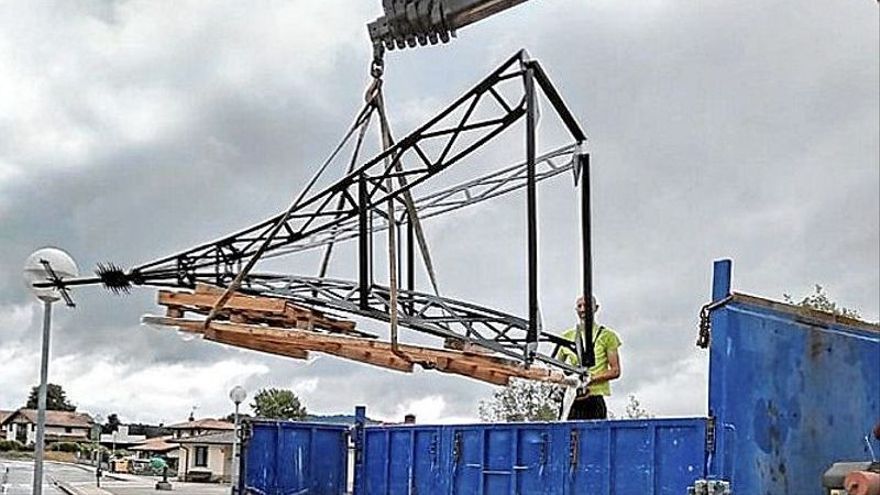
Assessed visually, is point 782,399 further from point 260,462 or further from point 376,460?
point 260,462

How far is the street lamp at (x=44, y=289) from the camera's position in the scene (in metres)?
6.24

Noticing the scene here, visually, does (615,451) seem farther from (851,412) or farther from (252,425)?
(252,425)

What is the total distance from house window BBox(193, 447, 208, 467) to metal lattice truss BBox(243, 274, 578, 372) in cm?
4746

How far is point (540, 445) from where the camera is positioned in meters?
6.01

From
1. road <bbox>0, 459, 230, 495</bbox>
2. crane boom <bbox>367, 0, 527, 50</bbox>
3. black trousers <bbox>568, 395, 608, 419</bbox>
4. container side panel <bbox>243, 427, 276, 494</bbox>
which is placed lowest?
road <bbox>0, 459, 230, 495</bbox>

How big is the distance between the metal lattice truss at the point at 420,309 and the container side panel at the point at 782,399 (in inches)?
73.3

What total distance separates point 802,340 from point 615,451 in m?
2.21

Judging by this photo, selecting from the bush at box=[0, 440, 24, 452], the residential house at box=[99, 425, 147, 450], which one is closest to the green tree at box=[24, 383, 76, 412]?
the bush at box=[0, 440, 24, 452]

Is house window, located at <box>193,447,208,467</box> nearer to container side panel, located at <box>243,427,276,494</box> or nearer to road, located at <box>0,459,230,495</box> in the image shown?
road, located at <box>0,459,230,495</box>

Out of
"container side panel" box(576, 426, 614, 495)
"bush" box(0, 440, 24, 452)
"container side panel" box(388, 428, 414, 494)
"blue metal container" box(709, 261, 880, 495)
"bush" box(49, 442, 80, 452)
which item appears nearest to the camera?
"blue metal container" box(709, 261, 880, 495)

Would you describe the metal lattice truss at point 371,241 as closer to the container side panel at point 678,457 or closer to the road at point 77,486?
the container side panel at point 678,457

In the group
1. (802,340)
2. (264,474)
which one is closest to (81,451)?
(264,474)

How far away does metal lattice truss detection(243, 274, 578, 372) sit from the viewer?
5.96 meters

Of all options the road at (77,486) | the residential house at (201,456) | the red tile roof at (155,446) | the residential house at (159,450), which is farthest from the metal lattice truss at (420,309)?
the red tile roof at (155,446)
